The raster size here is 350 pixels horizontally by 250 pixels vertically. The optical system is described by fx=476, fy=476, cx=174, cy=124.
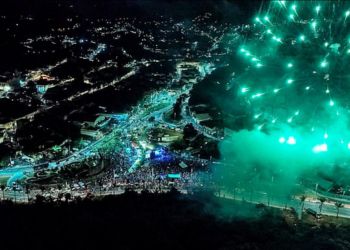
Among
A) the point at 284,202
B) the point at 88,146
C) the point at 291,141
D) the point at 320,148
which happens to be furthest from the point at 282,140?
the point at 88,146

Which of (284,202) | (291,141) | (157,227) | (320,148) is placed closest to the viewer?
(157,227)

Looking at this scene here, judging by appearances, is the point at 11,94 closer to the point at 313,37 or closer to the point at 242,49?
the point at 242,49

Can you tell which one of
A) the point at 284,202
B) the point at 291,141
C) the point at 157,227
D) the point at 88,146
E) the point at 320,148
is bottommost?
the point at 157,227

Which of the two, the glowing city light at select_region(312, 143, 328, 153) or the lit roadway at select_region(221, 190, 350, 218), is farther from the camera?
the glowing city light at select_region(312, 143, 328, 153)

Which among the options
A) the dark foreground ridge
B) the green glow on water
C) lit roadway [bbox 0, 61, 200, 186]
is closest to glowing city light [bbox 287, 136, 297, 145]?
the green glow on water

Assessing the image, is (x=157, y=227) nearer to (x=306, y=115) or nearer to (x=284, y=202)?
(x=284, y=202)

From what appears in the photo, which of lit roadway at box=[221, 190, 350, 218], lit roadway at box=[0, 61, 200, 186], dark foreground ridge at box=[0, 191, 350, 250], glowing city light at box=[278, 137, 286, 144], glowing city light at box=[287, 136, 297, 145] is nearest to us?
dark foreground ridge at box=[0, 191, 350, 250]

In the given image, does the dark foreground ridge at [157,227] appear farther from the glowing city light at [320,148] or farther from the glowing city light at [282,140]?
the glowing city light at [282,140]

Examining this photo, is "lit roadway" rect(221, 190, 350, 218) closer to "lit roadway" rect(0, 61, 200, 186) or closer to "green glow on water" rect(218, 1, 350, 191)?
"green glow on water" rect(218, 1, 350, 191)

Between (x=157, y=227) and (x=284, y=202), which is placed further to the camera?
(x=284, y=202)

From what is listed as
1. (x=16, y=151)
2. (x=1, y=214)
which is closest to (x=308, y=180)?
(x=1, y=214)
